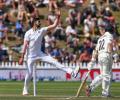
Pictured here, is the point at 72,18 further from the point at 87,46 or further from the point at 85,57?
the point at 85,57

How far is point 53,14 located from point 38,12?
1.09 meters

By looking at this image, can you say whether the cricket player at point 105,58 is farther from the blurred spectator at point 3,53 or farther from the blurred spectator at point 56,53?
the blurred spectator at point 3,53

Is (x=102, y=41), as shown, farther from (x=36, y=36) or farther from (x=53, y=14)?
(x=53, y=14)

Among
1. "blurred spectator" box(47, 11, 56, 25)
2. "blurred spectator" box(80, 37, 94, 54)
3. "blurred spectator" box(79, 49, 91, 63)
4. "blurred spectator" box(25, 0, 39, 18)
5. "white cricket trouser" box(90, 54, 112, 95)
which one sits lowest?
"blurred spectator" box(79, 49, 91, 63)

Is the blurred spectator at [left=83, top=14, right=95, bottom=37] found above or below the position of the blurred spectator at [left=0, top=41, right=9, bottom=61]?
above

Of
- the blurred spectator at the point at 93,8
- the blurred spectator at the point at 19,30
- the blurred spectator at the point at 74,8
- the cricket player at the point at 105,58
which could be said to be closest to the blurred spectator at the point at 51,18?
A: the blurred spectator at the point at 74,8

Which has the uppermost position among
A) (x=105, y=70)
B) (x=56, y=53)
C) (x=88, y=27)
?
(x=88, y=27)

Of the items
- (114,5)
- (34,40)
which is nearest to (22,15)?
(114,5)

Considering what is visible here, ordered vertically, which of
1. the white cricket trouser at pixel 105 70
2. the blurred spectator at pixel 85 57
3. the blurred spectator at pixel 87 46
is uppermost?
the white cricket trouser at pixel 105 70

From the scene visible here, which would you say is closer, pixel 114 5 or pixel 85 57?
pixel 85 57

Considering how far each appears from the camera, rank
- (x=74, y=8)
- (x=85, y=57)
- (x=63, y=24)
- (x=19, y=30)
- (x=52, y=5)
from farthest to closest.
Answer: (x=74, y=8) < (x=52, y=5) < (x=63, y=24) < (x=19, y=30) < (x=85, y=57)

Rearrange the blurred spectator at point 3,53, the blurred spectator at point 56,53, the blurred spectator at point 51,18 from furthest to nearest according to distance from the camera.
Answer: the blurred spectator at point 51,18, the blurred spectator at point 56,53, the blurred spectator at point 3,53

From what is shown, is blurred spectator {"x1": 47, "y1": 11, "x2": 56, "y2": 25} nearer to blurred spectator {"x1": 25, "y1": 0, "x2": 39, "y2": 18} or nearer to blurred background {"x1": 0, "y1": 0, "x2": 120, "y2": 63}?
blurred background {"x1": 0, "y1": 0, "x2": 120, "y2": 63}

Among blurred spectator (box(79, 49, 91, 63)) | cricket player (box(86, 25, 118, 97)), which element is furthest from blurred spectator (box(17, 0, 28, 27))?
cricket player (box(86, 25, 118, 97))
